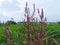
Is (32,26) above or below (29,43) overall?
above

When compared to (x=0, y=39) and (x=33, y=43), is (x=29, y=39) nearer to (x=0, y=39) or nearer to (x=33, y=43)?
(x=33, y=43)

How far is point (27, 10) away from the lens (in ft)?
5.28

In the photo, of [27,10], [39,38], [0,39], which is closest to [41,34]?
[39,38]

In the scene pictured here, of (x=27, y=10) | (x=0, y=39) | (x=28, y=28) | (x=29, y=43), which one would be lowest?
(x=0, y=39)

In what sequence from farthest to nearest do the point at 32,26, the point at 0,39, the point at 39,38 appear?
the point at 0,39 → the point at 32,26 → the point at 39,38

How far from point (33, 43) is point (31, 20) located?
0.54 ft

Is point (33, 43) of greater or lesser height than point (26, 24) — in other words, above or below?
below

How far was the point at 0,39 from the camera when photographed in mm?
5734

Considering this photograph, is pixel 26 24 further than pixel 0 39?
No

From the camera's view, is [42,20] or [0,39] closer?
[42,20]

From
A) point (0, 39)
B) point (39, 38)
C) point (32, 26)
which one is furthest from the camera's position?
point (0, 39)

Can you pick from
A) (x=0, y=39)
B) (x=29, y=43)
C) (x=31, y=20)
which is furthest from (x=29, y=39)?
(x=0, y=39)

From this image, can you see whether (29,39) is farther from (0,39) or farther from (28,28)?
(0,39)

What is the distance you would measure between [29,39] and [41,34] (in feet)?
Result: 0.31
